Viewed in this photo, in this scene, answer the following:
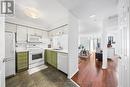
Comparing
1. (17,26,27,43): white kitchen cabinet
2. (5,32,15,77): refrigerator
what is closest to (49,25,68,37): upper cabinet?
(17,26,27,43): white kitchen cabinet

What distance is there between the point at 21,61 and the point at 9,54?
2.12 feet

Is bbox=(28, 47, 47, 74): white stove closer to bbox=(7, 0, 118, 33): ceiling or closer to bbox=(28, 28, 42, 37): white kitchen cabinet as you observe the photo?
bbox=(28, 28, 42, 37): white kitchen cabinet

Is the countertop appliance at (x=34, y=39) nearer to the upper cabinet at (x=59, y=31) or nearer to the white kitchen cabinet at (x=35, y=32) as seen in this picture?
the white kitchen cabinet at (x=35, y=32)

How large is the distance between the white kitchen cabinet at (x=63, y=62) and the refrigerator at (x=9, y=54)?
181 centimetres

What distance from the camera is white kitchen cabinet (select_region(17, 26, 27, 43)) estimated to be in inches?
139

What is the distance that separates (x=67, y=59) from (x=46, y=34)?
108 inches

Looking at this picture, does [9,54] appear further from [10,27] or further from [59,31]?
[59,31]

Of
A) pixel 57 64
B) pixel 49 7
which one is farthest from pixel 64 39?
pixel 49 7

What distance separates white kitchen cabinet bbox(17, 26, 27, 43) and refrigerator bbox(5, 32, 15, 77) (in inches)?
19.2

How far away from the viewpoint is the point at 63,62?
3219mm

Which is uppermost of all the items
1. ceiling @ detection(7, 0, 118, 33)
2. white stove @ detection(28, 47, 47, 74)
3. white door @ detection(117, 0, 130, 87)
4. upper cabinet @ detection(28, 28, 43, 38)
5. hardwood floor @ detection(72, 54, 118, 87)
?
ceiling @ detection(7, 0, 118, 33)

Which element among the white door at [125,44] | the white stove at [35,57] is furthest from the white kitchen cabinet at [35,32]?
the white door at [125,44]

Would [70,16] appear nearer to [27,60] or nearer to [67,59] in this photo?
[67,59]

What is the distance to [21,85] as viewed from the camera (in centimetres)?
238
